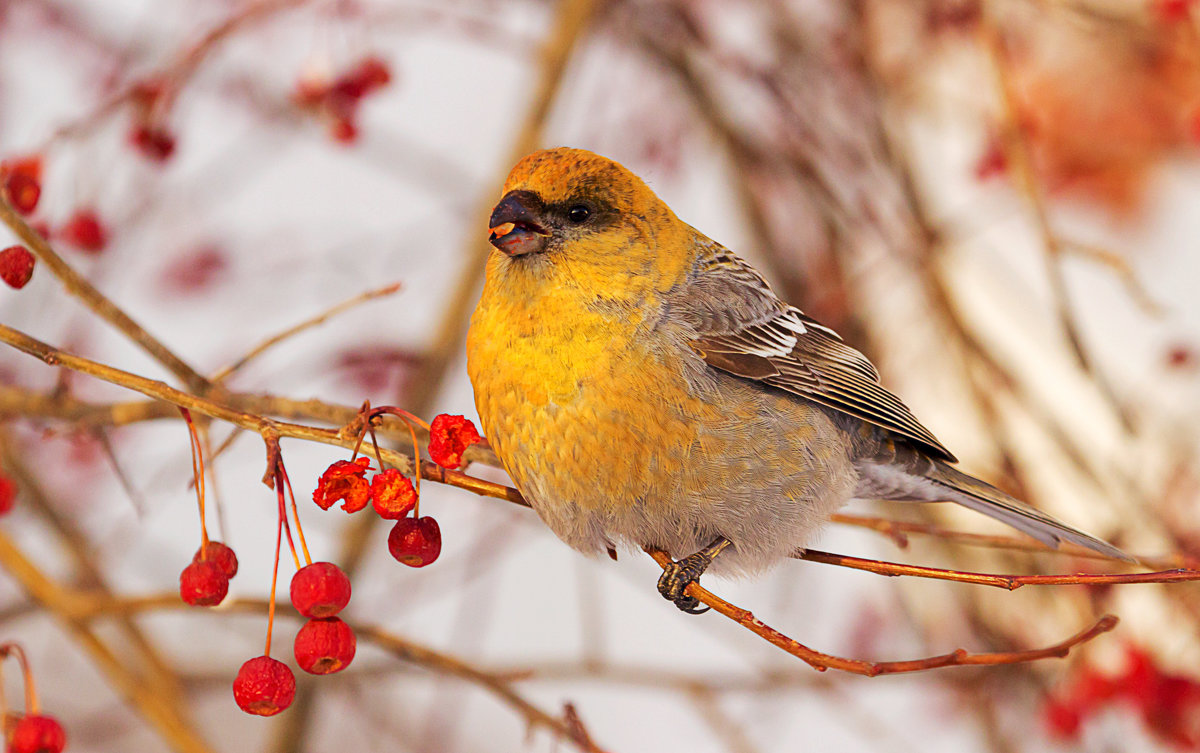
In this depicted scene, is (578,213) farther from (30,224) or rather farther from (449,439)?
(30,224)

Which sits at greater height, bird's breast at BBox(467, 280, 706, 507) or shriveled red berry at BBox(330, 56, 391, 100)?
shriveled red berry at BBox(330, 56, 391, 100)

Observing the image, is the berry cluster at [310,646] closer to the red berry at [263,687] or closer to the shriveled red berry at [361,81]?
the red berry at [263,687]

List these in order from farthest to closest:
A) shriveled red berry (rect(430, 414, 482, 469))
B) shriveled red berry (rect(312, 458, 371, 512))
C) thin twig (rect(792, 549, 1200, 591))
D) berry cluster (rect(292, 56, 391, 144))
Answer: berry cluster (rect(292, 56, 391, 144))
shriveled red berry (rect(430, 414, 482, 469))
shriveled red berry (rect(312, 458, 371, 512))
thin twig (rect(792, 549, 1200, 591))

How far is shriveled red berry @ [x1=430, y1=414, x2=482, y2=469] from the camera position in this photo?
131cm

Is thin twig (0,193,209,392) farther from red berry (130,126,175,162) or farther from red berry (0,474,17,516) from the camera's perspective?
red berry (130,126,175,162)

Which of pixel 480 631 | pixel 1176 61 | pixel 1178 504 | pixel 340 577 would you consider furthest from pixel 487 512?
pixel 1176 61

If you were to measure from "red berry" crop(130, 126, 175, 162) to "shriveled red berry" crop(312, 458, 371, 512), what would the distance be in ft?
3.57

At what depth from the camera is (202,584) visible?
1.17m

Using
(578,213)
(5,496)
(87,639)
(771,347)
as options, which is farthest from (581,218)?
(87,639)

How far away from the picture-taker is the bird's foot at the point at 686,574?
1562 millimetres

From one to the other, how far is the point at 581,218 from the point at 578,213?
0.04ft

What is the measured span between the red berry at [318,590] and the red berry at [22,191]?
71 cm

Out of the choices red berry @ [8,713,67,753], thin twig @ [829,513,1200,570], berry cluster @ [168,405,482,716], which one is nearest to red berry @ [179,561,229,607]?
berry cluster @ [168,405,482,716]

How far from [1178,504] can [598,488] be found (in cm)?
232
